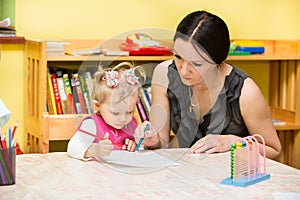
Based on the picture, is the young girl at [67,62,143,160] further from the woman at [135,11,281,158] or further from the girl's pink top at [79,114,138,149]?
the woman at [135,11,281,158]

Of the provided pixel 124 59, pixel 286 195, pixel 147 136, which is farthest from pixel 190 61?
pixel 124 59

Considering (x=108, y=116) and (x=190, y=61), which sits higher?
(x=190, y=61)

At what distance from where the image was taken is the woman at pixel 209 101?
2.18 meters

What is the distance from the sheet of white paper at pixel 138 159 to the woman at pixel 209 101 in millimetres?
186

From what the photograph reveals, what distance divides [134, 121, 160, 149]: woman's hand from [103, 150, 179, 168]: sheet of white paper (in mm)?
63

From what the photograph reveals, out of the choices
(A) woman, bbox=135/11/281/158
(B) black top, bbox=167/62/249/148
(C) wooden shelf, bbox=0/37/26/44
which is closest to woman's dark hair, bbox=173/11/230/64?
(A) woman, bbox=135/11/281/158

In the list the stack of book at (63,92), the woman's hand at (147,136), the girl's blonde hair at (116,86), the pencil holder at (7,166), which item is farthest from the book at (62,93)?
the pencil holder at (7,166)

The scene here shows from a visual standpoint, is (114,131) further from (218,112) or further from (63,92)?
(63,92)

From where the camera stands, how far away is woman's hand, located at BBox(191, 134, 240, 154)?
2.09 metres

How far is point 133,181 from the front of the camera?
1700 millimetres

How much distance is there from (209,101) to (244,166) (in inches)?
25.5

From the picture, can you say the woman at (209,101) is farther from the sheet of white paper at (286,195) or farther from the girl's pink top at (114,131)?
the sheet of white paper at (286,195)

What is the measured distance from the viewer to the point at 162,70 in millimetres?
2326

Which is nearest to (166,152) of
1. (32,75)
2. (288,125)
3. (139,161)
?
(139,161)
